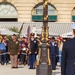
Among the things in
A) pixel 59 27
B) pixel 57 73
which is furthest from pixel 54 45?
pixel 59 27

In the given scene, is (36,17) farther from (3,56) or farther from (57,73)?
(57,73)

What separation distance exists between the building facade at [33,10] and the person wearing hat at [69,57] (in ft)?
122

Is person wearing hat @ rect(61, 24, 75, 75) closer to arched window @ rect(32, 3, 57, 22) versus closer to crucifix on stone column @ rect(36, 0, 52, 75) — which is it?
crucifix on stone column @ rect(36, 0, 52, 75)

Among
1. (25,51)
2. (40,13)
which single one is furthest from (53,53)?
(40,13)

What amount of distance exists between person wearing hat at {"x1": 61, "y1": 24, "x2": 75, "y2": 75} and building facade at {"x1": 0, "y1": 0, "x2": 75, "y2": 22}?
37.3 m

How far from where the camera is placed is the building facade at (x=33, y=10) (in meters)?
44.4

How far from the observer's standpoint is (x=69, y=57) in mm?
7059

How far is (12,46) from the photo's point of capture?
20438 mm

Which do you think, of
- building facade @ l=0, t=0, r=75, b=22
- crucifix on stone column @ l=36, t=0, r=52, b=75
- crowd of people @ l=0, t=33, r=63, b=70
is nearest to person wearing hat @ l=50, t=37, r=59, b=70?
crowd of people @ l=0, t=33, r=63, b=70

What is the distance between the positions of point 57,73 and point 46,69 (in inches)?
64.9

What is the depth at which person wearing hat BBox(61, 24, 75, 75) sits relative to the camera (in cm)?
697

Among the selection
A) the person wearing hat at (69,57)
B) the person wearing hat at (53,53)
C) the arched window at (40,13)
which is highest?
the arched window at (40,13)

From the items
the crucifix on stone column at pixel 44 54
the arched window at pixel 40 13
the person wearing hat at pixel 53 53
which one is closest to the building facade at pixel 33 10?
the arched window at pixel 40 13

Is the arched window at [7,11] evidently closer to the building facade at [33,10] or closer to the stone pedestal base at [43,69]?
the building facade at [33,10]
